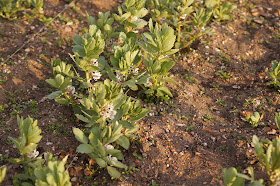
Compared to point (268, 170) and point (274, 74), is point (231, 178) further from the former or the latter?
point (274, 74)

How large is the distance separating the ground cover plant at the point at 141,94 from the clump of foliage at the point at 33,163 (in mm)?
136

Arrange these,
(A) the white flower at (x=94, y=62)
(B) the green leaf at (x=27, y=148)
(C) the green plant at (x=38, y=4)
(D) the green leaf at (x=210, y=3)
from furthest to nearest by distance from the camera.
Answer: (D) the green leaf at (x=210, y=3) → (C) the green plant at (x=38, y=4) → (A) the white flower at (x=94, y=62) → (B) the green leaf at (x=27, y=148)

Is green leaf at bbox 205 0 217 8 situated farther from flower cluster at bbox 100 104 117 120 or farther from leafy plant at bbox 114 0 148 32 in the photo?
flower cluster at bbox 100 104 117 120

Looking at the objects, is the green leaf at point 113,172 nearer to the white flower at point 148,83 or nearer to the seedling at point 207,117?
the white flower at point 148,83

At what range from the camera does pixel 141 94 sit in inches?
176

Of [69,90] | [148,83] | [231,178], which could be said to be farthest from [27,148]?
[231,178]

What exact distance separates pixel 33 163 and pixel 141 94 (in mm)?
1812

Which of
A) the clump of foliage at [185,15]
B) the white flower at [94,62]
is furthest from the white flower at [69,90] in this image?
the clump of foliage at [185,15]

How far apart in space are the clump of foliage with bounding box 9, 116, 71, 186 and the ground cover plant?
0.14 m

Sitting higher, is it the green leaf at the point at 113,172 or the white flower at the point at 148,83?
the white flower at the point at 148,83

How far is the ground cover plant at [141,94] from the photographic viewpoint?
139 inches

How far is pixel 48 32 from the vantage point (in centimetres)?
534

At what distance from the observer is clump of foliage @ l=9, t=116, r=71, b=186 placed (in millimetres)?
2852

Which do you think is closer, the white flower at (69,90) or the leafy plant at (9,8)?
the white flower at (69,90)
